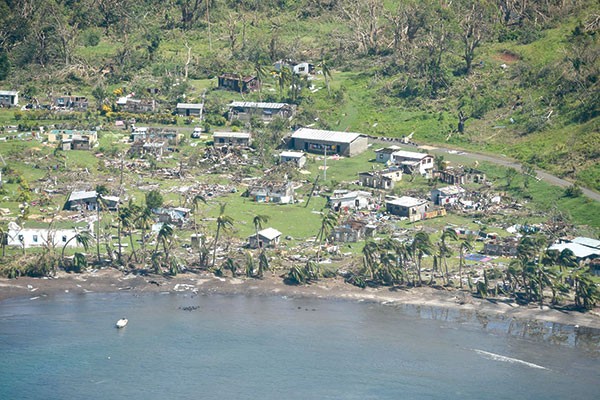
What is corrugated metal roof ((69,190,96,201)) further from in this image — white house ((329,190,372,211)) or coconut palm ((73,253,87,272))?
white house ((329,190,372,211))

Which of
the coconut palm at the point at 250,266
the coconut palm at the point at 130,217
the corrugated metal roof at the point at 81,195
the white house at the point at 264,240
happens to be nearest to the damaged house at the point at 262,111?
the corrugated metal roof at the point at 81,195

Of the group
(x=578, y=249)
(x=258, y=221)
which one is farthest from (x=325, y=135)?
(x=578, y=249)

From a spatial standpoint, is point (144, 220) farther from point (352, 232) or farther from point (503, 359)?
A: point (503, 359)

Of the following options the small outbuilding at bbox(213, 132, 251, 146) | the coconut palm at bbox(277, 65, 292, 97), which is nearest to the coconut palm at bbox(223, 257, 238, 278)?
the small outbuilding at bbox(213, 132, 251, 146)

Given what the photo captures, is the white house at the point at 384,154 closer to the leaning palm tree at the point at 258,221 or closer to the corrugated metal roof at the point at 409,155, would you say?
the corrugated metal roof at the point at 409,155

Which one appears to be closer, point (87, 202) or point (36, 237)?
point (36, 237)

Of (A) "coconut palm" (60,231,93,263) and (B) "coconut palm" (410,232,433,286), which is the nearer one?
(B) "coconut palm" (410,232,433,286)
